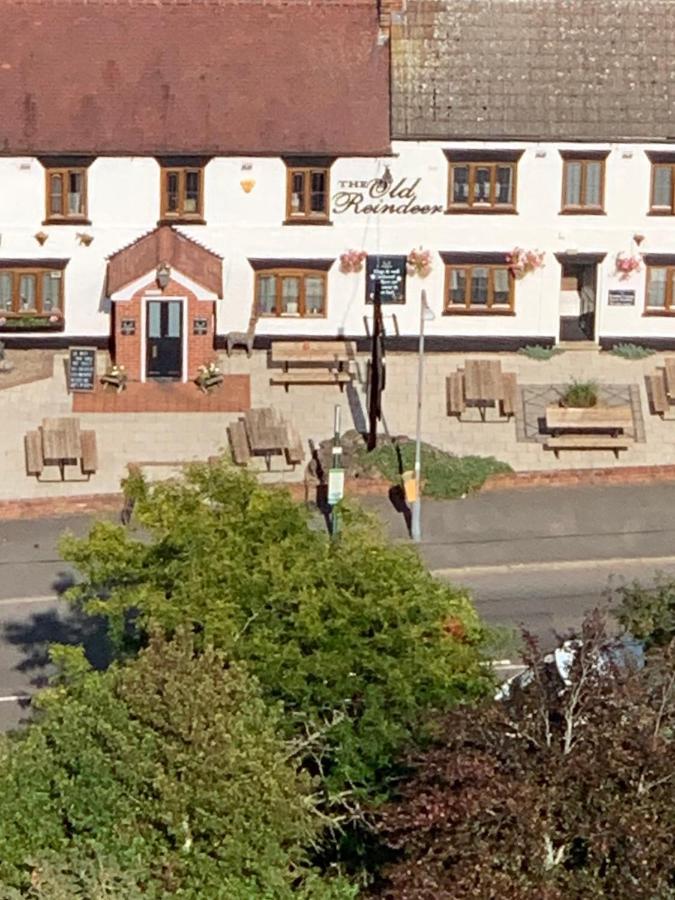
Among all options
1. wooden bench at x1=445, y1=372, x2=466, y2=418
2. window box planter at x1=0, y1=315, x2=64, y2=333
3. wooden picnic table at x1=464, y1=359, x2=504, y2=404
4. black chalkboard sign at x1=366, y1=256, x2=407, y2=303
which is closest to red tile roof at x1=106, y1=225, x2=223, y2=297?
window box planter at x1=0, y1=315, x2=64, y2=333

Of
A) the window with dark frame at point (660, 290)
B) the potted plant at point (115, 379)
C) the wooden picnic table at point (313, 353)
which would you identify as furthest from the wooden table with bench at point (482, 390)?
the potted plant at point (115, 379)

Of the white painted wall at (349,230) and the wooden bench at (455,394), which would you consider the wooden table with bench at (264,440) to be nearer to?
the wooden bench at (455,394)

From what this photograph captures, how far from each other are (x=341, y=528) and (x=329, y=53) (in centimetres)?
1999

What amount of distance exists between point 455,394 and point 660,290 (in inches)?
255

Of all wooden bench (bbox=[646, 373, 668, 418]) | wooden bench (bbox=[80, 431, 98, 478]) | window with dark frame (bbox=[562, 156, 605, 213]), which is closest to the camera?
wooden bench (bbox=[80, 431, 98, 478])

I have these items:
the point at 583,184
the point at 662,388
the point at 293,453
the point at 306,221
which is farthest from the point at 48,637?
the point at 583,184

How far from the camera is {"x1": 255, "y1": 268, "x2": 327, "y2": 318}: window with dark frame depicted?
5366 centimetres

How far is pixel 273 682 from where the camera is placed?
31.9 meters

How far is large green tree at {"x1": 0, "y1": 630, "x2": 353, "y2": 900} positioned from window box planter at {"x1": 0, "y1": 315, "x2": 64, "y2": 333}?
2379cm

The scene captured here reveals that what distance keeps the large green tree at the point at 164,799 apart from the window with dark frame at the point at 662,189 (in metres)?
26.6

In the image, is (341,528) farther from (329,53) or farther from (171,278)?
(329,53)

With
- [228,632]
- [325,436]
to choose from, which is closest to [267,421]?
[325,436]

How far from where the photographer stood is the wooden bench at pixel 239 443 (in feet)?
160

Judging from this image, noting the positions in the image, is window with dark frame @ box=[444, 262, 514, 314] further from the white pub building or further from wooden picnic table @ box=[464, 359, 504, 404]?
wooden picnic table @ box=[464, 359, 504, 404]
